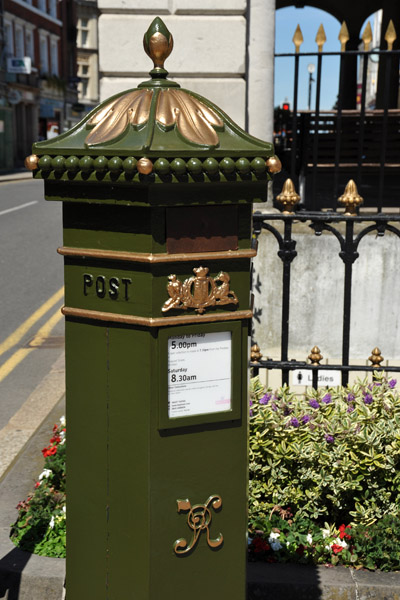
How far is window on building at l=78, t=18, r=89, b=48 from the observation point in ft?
200

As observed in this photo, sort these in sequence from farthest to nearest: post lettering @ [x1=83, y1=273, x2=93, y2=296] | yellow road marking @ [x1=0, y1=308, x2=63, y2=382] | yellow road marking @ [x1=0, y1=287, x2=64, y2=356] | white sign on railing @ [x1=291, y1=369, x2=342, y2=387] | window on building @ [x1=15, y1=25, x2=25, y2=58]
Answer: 1. window on building @ [x1=15, y1=25, x2=25, y2=58]
2. yellow road marking @ [x1=0, y1=287, x2=64, y2=356]
3. yellow road marking @ [x1=0, y1=308, x2=63, y2=382]
4. white sign on railing @ [x1=291, y1=369, x2=342, y2=387]
5. post lettering @ [x1=83, y1=273, x2=93, y2=296]

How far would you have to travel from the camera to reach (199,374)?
2100 millimetres

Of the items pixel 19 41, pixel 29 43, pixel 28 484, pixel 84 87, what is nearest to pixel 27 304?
pixel 28 484

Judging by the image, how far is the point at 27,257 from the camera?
39.8ft

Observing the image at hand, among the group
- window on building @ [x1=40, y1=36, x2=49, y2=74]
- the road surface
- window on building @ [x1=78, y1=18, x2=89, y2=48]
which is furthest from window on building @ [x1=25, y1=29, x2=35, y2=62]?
the road surface

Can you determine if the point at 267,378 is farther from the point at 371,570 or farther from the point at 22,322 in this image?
the point at 22,322

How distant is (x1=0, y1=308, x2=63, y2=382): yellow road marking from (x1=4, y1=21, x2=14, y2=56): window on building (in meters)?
32.6

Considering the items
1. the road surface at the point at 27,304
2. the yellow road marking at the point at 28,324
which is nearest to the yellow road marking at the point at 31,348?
the road surface at the point at 27,304

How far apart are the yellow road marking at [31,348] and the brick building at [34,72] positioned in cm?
2964

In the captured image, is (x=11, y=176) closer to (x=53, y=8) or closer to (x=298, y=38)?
(x=53, y=8)

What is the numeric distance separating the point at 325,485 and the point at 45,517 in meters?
1.26

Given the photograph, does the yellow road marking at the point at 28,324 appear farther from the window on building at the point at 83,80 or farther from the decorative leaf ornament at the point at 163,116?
the window on building at the point at 83,80

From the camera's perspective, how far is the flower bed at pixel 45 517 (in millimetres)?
3285

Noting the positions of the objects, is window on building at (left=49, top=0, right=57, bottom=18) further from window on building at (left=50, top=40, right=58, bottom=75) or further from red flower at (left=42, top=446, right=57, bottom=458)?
red flower at (left=42, top=446, right=57, bottom=458)
